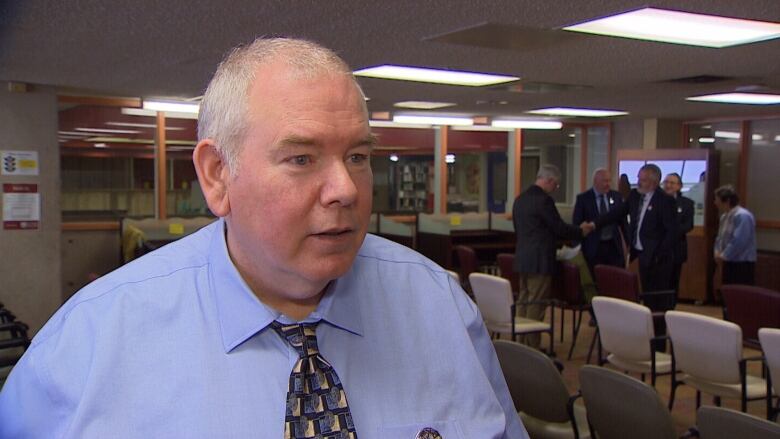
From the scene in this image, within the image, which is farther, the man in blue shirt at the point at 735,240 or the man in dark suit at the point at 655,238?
the man in blue shirt at the point at 735,240

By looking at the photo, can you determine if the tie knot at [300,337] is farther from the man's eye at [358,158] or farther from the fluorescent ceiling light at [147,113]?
the fluorescent ceiling light at [147,113]

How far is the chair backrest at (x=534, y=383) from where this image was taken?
3355 millimetres

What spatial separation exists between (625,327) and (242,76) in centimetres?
413

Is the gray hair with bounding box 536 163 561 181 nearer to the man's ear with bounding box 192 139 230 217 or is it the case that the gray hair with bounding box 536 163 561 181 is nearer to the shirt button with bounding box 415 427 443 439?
the shirt button with bounding box 415 427 443 439

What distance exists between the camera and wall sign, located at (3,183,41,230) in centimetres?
621

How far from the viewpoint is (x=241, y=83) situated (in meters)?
1.09

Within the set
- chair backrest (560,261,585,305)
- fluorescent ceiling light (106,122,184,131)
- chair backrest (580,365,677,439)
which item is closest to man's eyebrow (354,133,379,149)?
chair backrest (580,365,677,439)

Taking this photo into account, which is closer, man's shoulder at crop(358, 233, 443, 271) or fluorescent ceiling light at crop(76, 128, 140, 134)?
man's shoulder at crop(358, 233, 443, 271)

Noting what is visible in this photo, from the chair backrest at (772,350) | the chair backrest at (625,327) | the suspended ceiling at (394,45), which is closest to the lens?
the suspended ceiling at (394,45)

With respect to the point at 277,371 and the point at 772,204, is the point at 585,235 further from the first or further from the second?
the point at 277,371

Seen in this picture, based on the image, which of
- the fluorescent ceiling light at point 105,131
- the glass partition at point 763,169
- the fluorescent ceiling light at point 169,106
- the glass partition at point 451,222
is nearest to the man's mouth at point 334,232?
the fluorescent ceiling light at point 169,106

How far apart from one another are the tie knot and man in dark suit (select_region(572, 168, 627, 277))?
628 centimetres

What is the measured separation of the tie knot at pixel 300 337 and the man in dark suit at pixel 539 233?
17.3 feet

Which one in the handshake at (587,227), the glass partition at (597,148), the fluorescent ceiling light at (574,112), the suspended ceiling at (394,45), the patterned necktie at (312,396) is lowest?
the handshake at (587,227)
